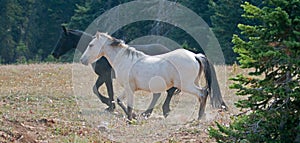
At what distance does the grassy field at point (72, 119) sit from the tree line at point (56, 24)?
1632 cm

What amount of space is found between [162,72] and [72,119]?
175 cm

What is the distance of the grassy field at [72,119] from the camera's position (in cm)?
814

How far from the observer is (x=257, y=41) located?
500cm

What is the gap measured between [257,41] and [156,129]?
4.18m

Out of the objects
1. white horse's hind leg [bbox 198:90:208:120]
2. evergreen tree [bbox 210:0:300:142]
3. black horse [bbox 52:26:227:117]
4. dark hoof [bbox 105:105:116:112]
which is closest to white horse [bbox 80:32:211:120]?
white horse's hind leg [bbox 198:90:208:120]

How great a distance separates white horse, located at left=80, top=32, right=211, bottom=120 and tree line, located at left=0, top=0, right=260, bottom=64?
20578mm

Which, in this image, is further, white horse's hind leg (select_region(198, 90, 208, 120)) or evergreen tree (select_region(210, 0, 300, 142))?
white horse's hind leg (select_region(198, 90, 208, 120))

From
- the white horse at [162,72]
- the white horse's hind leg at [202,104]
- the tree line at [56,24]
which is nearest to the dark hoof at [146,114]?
the white horse at [162,72]

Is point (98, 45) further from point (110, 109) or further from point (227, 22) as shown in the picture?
point (227, 22)

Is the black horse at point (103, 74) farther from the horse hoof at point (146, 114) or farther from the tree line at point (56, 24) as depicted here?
the tree line at point (56, 24)

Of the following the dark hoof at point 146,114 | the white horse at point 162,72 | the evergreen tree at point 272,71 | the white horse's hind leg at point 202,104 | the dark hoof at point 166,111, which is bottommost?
the dark hoof at point 146,114

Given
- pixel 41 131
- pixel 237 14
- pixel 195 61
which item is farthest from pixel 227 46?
pixel 41 131

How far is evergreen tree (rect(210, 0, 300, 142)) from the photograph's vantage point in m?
4.84

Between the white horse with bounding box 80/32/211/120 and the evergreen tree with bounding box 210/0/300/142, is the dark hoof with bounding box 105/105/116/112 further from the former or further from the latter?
the evergreen tree with bounding box 210/0/300/142
